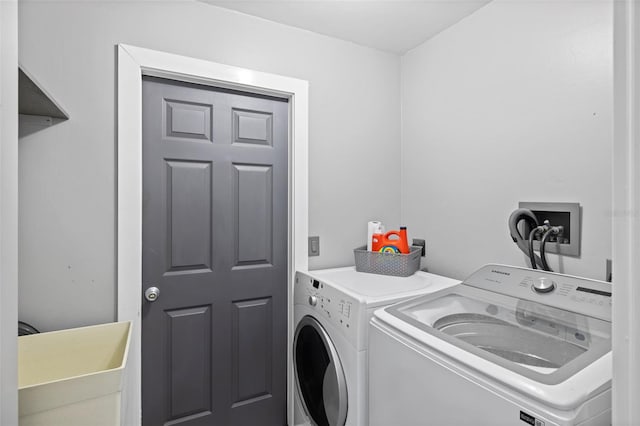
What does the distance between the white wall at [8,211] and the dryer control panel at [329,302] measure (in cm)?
104

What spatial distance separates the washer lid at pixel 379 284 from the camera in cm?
142

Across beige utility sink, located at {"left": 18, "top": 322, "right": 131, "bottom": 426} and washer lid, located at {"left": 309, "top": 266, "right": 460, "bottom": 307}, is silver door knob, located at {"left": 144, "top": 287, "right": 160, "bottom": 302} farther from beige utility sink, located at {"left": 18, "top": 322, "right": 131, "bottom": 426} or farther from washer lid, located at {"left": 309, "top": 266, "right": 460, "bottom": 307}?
washer lid, located at {"left": 309, "top": 266, "right": 460, "bottom": 307}

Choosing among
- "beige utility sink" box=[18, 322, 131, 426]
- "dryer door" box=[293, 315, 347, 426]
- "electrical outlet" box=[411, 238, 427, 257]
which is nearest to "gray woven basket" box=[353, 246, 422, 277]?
"electrical outlet" box=[411, 238, 427, 257]

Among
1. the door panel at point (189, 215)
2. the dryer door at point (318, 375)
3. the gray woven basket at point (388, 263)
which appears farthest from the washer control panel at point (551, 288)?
the door panel at point (189, 215)

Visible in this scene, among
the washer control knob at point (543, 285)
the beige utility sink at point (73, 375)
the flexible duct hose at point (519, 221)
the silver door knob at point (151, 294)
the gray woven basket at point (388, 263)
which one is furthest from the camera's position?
the gray woven basket at point (388, 263)

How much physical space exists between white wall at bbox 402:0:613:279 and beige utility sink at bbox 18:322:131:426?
1.72 metres

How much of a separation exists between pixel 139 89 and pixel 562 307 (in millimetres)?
2005

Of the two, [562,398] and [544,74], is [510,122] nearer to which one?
[544,74]

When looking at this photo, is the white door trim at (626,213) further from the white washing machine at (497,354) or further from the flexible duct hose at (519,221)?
the flexible duct hose at (519,221)

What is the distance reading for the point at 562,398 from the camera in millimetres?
699

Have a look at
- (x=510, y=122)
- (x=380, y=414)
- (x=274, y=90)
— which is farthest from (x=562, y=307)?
(x=274, y=90)

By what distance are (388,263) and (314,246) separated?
47cm

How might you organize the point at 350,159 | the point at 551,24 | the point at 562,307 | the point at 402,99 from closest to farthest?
the point at 562,307
the point at 551,24
the point at 350,159
the point at 402,99

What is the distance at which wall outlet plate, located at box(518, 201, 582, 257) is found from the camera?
1365 mm
